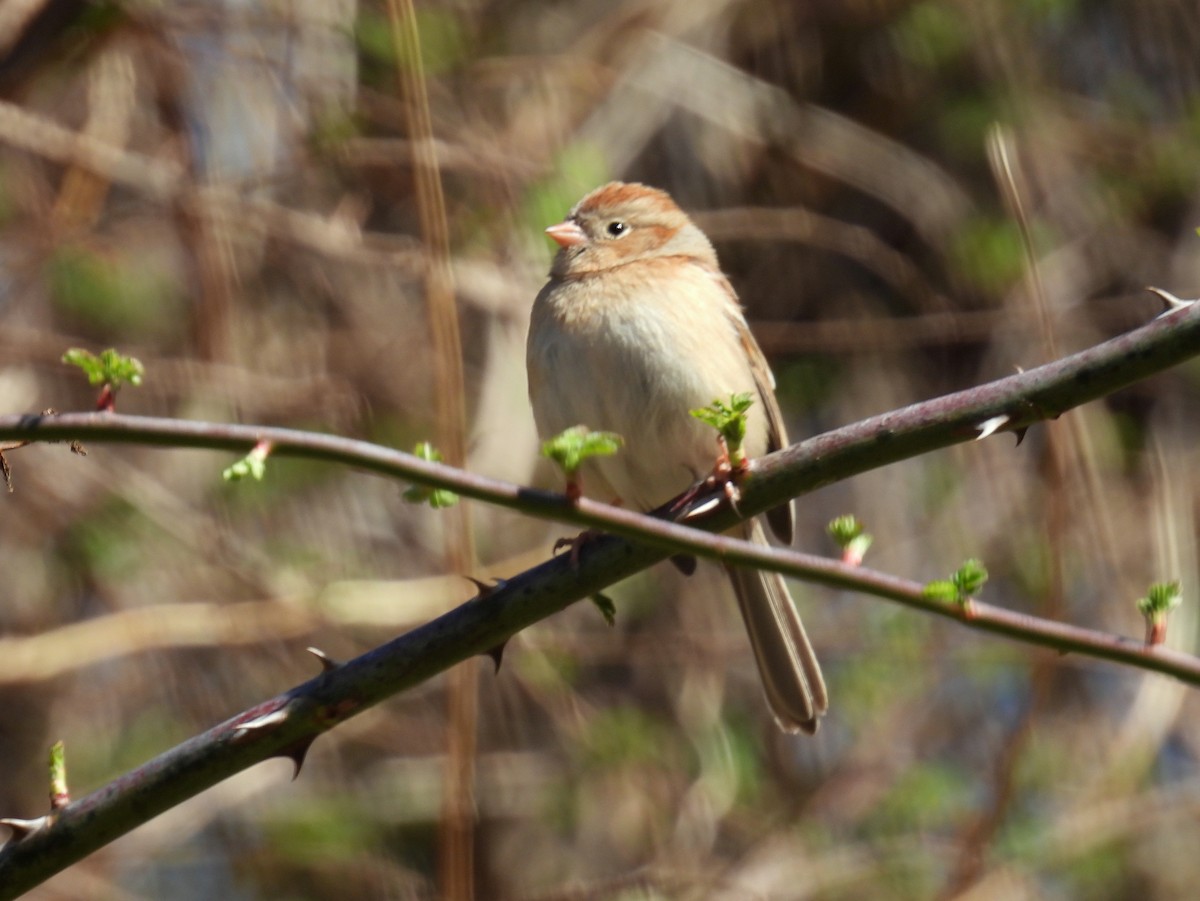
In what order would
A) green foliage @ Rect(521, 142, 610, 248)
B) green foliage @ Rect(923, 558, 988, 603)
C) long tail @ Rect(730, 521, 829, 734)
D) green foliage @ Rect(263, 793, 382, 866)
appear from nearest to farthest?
green foliage @ Rect(923, 558, 988, 603) → long tail @ Rect(730, 521, 829, 734) → green foliage @ Rect(521, 142, 610, 248) → green foliage @ Rect(263, 793, 382, 866)

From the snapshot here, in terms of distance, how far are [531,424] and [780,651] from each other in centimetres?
180

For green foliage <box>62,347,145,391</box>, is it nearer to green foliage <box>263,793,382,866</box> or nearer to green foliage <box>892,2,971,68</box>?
green foliage <box>263,793,382,866</box>

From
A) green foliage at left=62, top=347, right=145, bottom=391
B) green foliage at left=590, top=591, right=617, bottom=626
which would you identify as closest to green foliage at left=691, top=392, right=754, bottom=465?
green foliage at left=590, top=591, right=617, bottom=626

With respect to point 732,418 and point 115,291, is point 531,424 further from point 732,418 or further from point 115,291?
point 732,418

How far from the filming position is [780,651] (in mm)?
3678

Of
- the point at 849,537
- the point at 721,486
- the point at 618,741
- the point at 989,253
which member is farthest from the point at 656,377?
the point at 989,253

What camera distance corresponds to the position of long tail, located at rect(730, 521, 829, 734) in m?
3.52

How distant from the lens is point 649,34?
5691mm

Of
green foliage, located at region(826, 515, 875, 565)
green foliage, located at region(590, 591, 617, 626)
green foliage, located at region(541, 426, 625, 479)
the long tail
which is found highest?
the long tail

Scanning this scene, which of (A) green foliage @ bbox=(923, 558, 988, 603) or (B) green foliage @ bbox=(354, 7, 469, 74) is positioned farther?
(B) green foliage @ bbox=(354, 7, 469, 74)

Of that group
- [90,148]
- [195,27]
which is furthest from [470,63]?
[90,148]

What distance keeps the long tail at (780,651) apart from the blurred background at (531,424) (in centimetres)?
138

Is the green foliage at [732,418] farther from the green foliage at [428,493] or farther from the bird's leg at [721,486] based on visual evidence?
the green foliage at [428,493]

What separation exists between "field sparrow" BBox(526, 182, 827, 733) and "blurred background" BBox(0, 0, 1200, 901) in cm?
111
